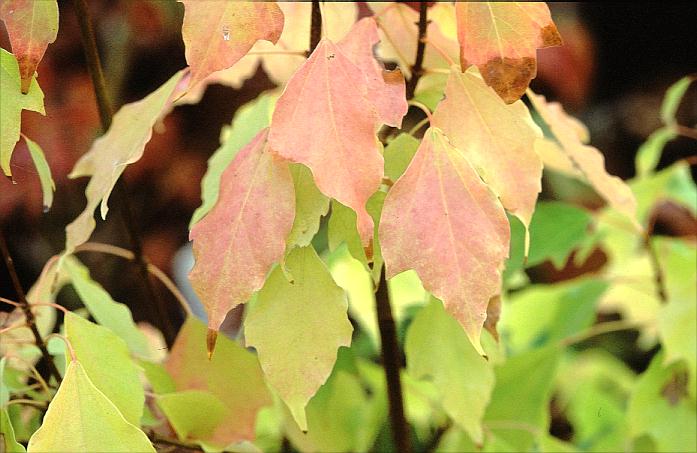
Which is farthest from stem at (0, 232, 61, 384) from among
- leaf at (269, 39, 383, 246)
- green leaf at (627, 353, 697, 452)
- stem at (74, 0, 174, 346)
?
green leaf at (627, 353, 697, 452)

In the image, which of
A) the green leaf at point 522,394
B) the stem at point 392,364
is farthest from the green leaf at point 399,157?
the green leaf at point 522,394

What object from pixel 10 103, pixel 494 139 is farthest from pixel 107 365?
pixel 494 139

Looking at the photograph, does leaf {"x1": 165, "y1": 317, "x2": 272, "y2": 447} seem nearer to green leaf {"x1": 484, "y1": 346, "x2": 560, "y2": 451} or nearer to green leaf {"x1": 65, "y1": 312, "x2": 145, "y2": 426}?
green leaf {"x1": 65, "y1": 312, "x2": 145, "y2": 426}

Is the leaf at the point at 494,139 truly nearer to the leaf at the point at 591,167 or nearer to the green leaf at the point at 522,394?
the leaf at the point at 591,167

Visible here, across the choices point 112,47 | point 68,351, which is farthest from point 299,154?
point 112,47

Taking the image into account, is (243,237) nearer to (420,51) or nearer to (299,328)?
(299,328)

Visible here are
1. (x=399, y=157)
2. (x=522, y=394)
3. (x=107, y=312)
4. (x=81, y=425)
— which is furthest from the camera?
(x=522, y=394)
